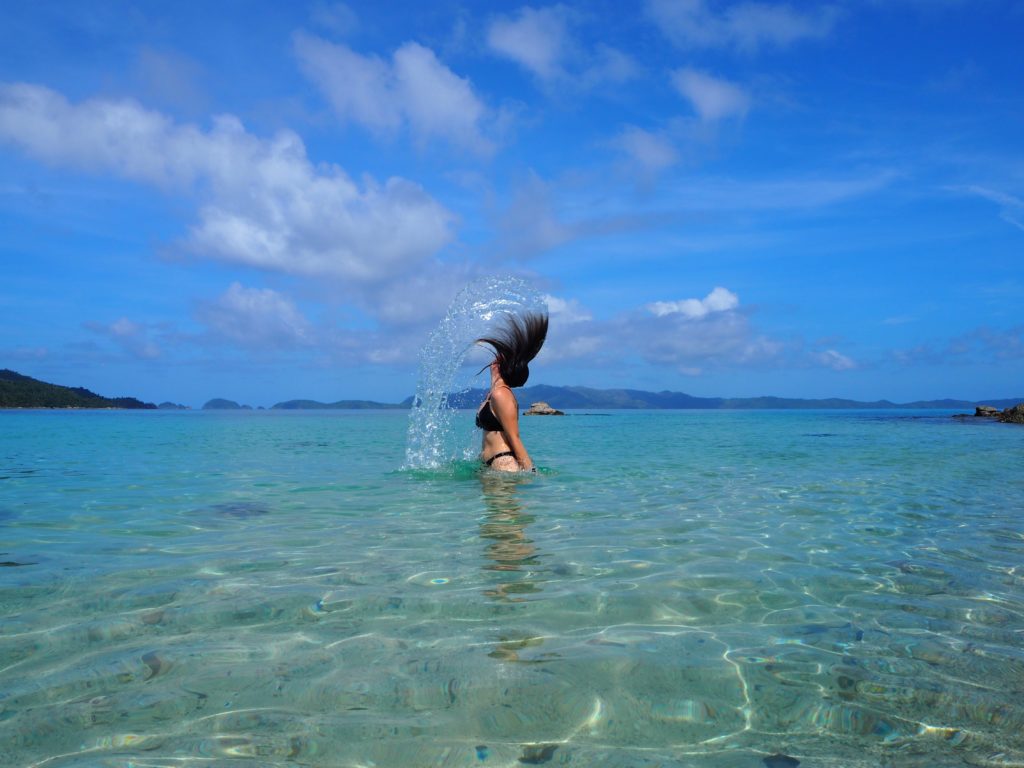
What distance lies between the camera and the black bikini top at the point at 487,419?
10.3 meters

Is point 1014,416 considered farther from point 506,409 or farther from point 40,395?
point 40,395

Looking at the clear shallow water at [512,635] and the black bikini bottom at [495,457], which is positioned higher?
the black bikini bottom at [495,457]

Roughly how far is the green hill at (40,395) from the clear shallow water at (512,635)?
504 feet

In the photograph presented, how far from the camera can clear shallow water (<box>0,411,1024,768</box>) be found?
281 cm

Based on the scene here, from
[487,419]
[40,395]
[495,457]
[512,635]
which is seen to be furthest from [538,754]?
[40,395]

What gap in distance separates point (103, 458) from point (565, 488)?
13.3 metres

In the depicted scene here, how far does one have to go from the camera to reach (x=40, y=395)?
14250 cm

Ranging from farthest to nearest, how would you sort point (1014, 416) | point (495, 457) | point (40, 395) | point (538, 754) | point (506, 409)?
point (40, 395) < point (1014, 416) < point (495, 457) < point (506, 409) < point (538, 754)

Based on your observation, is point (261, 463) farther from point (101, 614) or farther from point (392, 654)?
point (392, 654)

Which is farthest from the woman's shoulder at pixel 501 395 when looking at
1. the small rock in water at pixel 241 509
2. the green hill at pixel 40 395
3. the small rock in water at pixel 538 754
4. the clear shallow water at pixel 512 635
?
the green hill at pixel 40 395

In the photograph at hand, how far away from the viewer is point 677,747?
109 inches

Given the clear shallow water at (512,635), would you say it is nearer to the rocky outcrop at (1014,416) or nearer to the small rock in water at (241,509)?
the small rock in water at (241,509)

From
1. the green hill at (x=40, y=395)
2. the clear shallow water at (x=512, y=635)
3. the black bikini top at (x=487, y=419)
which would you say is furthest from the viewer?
the green hill at (x=40, y=395)

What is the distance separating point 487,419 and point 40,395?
16462 cm
